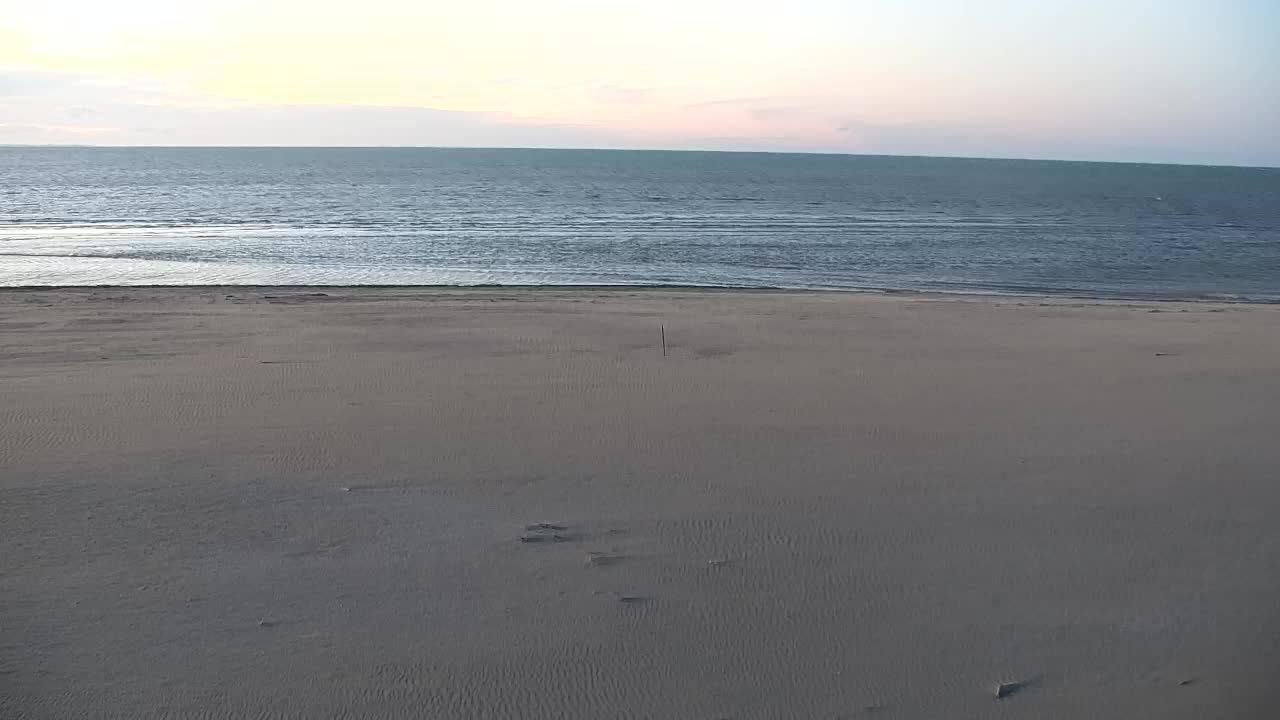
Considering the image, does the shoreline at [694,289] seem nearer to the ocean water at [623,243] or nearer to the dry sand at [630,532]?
the ocean water at [623,243]

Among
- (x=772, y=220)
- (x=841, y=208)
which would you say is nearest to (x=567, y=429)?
(x=772, y=220)

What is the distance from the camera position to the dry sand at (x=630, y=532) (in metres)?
4.57

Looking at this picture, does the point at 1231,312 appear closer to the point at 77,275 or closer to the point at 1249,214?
the point at 77,275

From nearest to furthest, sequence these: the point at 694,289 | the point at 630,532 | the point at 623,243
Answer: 1. the point at 630,532
2. the point at 694,289
3. the point at 623,243

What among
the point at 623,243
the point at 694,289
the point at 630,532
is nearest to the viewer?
the point at 630,532

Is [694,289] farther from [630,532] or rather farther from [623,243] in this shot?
[630,532]

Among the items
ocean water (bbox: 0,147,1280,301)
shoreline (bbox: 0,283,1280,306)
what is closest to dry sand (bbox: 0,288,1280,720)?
shoreline (bbox: 0,283,1280,306)

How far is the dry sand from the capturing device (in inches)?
180

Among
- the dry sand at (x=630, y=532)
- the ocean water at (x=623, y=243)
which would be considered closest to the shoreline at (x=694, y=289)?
the ocean water at (x=623, y=243)

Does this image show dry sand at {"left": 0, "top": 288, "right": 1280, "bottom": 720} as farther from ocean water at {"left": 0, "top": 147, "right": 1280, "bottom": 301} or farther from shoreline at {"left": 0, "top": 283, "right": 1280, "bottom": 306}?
ocean water at {"left": 0, "top": 147, "right": 1280, "bottom": 301}

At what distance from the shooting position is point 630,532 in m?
6.25

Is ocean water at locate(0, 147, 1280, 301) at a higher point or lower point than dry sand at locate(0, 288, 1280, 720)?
higher

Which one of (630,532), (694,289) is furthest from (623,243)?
(630,532)

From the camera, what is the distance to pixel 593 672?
4648 mm
